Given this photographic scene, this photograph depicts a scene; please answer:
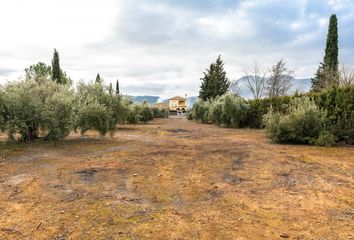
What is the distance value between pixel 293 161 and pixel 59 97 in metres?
8.41

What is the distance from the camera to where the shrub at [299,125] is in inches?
453

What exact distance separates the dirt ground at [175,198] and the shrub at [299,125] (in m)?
3.55

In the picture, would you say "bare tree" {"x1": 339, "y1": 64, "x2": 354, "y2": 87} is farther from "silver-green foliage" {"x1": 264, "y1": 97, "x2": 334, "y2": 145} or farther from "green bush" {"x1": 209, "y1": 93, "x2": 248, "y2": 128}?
"silver-green foliage" {"x1": 264, "y1": 97, "x2": 334, "y2": 145}

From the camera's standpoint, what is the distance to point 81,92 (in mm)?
16141

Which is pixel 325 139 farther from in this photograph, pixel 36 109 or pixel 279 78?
pixel 279 78

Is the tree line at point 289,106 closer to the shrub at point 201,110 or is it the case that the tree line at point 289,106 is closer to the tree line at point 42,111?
the shrub at point 201,110

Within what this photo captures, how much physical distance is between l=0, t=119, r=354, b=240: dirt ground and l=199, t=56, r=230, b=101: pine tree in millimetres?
40845

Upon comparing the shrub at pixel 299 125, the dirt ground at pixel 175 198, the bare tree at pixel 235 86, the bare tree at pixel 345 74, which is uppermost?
the bare tree at pixel 235 86

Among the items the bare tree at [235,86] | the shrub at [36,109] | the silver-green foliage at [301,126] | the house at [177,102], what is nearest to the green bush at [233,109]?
the silver-green foliage at [301,126]

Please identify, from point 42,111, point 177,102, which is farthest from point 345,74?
point 177,102

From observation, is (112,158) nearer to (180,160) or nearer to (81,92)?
(180,160)

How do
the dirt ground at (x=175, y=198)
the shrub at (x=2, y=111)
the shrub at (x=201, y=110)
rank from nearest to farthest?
the dirt ground at (x=175, y=198) → the shrub at (x=2, y=111) → the shrub at (x=201, y=110)

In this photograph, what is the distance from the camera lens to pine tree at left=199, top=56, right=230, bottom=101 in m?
48.5

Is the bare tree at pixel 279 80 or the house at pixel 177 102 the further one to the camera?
the house at pixel 177 102
